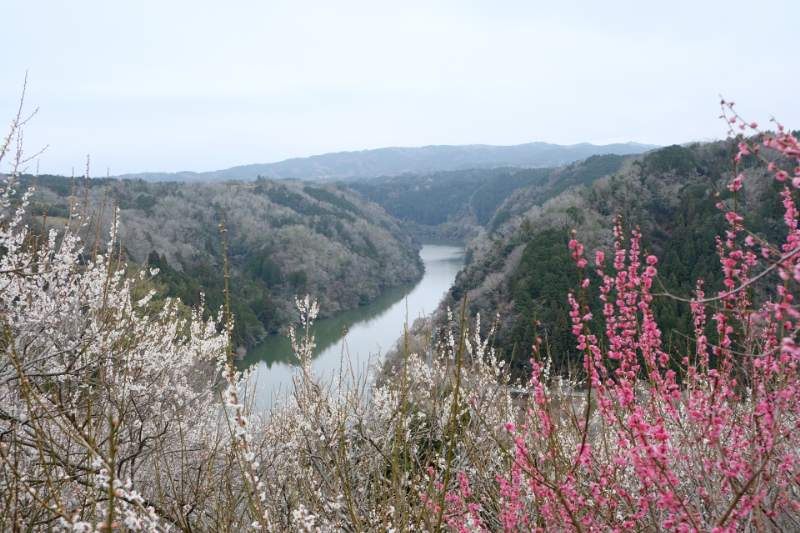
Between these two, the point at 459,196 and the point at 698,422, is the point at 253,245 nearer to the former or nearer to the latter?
the point at 698,422

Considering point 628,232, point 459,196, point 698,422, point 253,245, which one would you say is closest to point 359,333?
point 628,232

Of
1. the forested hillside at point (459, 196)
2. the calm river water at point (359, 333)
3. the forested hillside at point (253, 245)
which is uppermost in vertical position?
the forested hillside at point (459, 196)

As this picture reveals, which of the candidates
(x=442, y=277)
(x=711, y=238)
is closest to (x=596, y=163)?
(x=442, y=277)

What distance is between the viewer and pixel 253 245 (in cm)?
5338

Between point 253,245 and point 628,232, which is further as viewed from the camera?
point 253,245

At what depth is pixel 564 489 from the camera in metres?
2.04

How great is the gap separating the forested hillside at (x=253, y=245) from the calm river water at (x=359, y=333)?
1.80m

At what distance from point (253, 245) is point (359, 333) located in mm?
25891

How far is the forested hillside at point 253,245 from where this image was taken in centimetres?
3459

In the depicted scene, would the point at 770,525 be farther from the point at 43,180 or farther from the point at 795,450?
the point at 43,180

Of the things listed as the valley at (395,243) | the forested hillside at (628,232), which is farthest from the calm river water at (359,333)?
the forested hillside at (628,232)

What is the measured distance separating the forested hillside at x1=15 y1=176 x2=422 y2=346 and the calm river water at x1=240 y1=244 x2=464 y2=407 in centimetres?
180

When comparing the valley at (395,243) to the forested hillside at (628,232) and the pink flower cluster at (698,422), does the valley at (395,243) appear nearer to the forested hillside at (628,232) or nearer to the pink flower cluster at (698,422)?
the forested hillside at (628,232)

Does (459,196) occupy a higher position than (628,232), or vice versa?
(459,196)
